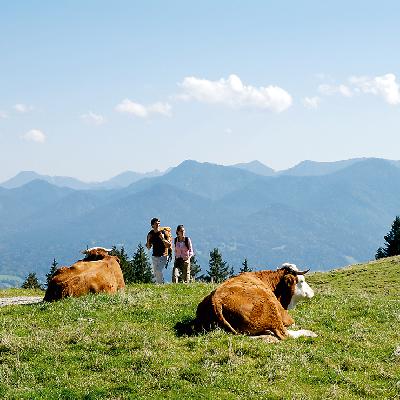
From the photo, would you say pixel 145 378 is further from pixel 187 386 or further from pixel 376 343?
pixel 376 343

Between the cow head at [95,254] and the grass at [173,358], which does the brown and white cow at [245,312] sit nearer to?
the grass at [173,358]

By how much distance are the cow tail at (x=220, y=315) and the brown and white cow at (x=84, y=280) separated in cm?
735

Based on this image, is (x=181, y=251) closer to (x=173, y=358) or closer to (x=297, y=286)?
(x=297, y=286)

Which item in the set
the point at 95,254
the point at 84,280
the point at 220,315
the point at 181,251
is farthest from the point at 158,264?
the point at 220,315

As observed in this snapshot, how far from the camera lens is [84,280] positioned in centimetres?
1895

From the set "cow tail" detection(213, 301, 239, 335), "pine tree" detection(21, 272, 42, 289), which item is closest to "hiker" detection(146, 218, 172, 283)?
"cow tail" detection(213, 301, 239, 335)

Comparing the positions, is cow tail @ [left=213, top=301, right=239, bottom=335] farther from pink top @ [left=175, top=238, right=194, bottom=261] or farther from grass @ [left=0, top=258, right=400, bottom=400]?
pink top @ [left=175, top=238, right=194, bottom=261]

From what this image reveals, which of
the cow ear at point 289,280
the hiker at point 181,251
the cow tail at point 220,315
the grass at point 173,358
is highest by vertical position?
the hiker at point 181,251

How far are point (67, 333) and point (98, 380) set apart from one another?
10.2 feet

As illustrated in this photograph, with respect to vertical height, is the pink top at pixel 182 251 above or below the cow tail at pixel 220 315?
above

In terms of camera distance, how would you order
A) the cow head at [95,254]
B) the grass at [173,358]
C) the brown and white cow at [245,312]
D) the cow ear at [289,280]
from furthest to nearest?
the cow head at [95,254]
the cow ear at [289,280]
the brown and white cow at [245,312]
the grass at [173,358]

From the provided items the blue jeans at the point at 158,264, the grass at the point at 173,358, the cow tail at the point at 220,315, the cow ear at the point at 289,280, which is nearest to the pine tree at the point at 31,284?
the blue jeans at the point at 158,264

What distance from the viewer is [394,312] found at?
1712cm

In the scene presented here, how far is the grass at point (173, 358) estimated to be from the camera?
9578 millimetres
